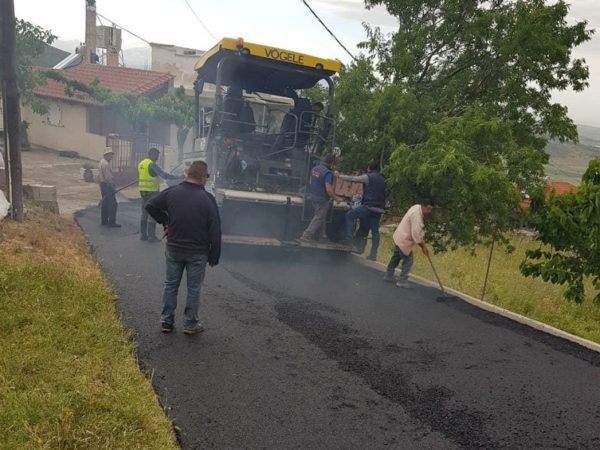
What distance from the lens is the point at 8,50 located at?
7781mm

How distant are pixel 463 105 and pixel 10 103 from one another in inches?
352

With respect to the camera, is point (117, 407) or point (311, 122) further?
point (311, 122)

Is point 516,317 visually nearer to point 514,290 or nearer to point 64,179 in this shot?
point 514,290

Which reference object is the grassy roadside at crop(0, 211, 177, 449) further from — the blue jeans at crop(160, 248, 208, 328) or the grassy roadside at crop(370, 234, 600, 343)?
the grassy roadside at crop(370, 234, 600, 343)

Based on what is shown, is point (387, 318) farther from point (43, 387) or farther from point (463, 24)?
point (463, 24)

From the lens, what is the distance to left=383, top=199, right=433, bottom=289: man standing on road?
743 centimetres

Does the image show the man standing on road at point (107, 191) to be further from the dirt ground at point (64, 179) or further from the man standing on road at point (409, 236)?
the man standing on road at point (409, 236)

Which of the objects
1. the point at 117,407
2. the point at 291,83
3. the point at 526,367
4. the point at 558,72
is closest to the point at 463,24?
the point at 558,72

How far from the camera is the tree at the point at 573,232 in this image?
5.88 m

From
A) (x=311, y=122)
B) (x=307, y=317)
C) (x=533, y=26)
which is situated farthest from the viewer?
(x=533, y=26)

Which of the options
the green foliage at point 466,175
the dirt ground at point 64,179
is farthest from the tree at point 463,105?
the dirt ground at point 64,179

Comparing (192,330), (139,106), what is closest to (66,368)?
(192,330)

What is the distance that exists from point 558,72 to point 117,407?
11.9m

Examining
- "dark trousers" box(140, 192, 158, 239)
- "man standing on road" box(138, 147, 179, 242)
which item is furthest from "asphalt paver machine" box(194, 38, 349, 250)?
"dark trousers" box(140, 192, 158, 239)
